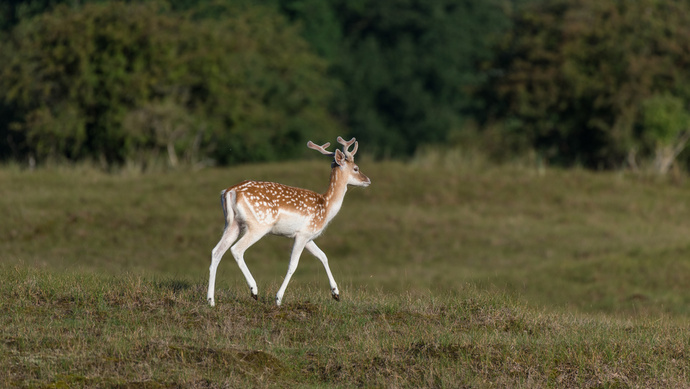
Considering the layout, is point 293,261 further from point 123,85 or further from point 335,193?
point 123,85

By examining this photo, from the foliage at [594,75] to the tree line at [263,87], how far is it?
0.06m

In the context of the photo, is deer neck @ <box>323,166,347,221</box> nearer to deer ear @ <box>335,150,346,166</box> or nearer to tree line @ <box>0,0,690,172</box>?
deer ear @ <box>335,150,346,166</box>

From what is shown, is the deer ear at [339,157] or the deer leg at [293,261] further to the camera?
the deer ear at [339,157]

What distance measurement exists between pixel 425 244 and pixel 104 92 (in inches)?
649

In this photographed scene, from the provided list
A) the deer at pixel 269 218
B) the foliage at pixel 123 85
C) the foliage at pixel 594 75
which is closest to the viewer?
the deer at pixel 269 218

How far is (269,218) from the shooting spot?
40.3 ft

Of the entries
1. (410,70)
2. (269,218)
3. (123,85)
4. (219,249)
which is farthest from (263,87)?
(219,249)

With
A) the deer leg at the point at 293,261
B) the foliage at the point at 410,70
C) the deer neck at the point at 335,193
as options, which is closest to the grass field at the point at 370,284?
the deer leg at the point at 293,261

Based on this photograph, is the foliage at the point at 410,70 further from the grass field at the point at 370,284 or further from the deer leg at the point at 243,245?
the deer leg at the point at 243,245

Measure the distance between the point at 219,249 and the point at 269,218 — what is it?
648mm

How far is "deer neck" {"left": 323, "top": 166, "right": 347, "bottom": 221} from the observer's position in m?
12.9

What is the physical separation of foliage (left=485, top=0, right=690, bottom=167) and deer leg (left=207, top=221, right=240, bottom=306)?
33914mm

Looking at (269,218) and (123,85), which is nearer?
(269,218)

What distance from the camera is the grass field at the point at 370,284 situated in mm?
10414
